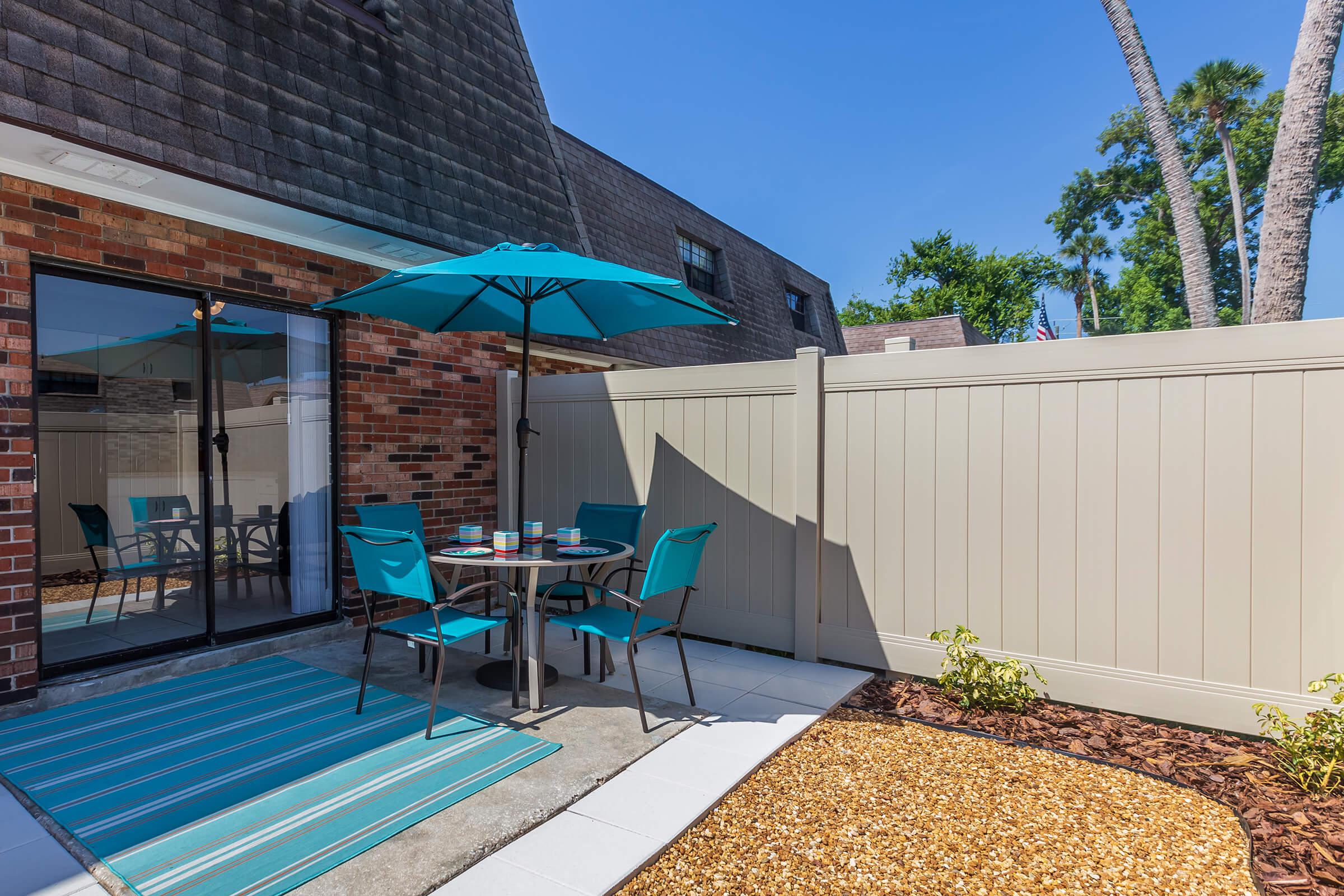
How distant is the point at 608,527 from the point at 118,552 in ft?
11.7

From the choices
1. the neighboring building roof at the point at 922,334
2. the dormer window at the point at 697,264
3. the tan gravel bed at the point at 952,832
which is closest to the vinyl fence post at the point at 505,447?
the tan gravel bed at the point at 952,832

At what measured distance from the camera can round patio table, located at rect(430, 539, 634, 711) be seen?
348 centimetres

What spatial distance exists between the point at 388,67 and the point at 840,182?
37903 millimetres

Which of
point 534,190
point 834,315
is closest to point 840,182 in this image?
point 834,315

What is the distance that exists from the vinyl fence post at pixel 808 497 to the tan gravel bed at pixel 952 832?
134cm

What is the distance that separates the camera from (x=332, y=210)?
163 inches

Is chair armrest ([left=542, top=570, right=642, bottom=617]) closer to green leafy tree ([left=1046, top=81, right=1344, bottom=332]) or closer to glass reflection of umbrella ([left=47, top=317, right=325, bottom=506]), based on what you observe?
glass reflection of umbrella ([left=47, top=317, right=325, bottom=506])

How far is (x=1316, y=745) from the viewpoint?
2.83 metres

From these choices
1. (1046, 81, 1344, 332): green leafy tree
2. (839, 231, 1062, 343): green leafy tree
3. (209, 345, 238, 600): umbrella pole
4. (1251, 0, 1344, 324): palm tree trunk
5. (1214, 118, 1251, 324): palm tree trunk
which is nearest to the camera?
(209, 345, 238, 600): umbrella pole

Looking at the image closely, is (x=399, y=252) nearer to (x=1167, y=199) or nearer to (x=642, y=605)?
(x=642, y=605)

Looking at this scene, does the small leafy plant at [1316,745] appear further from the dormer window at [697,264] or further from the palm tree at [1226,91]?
the palm tree at [1226,91]

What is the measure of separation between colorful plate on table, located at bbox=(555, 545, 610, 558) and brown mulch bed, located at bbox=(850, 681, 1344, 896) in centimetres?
171

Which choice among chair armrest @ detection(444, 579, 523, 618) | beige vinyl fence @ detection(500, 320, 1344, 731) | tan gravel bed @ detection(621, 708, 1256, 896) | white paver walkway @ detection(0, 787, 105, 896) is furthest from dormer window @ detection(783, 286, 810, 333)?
white paver walkway @ detection(0, 787, 105, 896)

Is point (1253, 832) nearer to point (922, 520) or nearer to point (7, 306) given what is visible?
point (922, 520)
